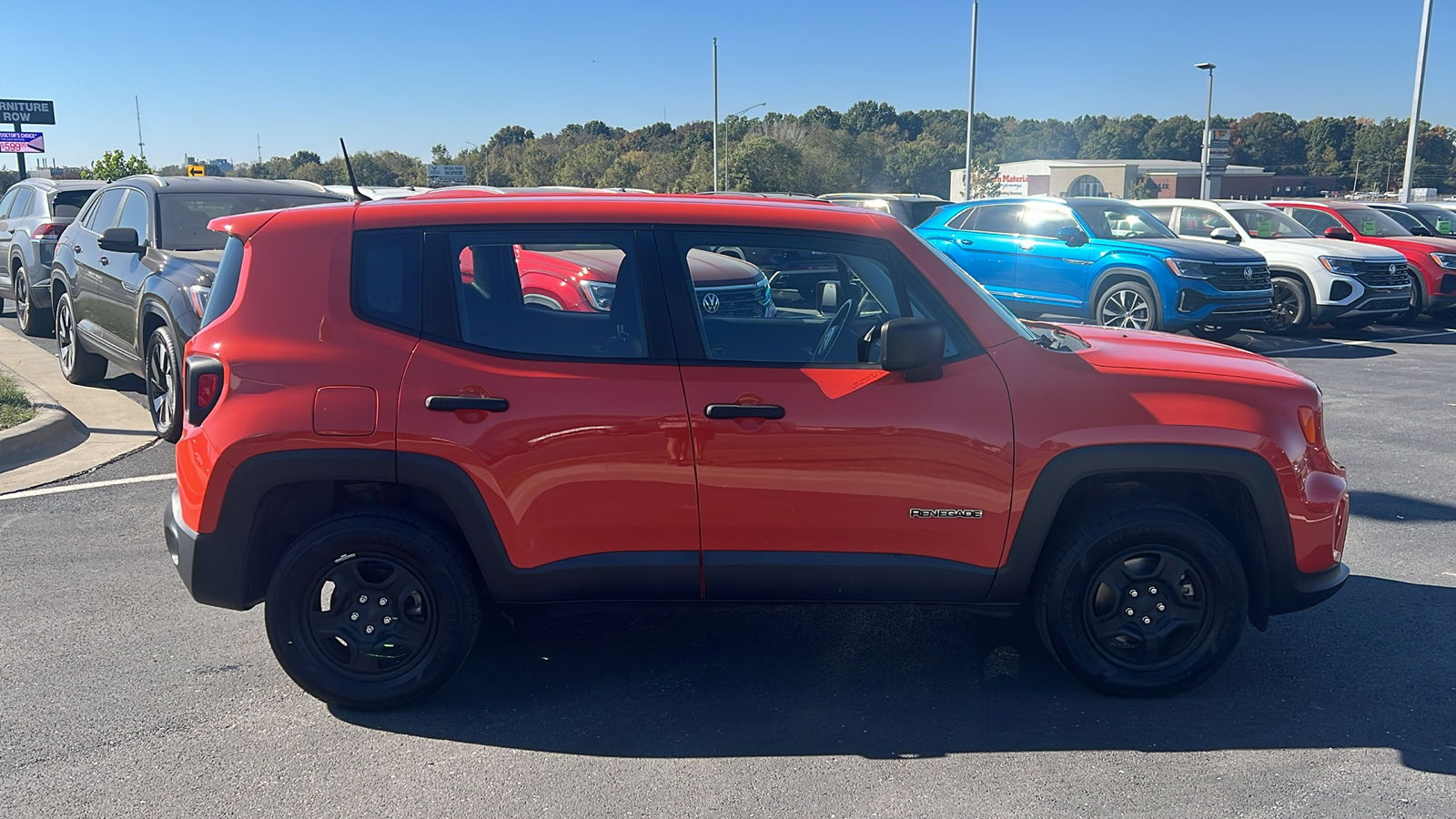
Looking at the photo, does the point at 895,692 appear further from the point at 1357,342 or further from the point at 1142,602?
the point at 1357,342

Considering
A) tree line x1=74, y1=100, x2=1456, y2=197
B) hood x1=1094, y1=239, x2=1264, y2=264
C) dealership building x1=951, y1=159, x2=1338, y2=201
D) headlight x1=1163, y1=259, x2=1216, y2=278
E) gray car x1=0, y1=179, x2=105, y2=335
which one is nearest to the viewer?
gray car x1=0, y1=179, x2=105, y2=335

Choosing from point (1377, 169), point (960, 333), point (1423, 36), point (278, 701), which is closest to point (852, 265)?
point (960, 333)

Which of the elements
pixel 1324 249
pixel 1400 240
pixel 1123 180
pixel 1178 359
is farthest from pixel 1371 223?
pixel 1123 180

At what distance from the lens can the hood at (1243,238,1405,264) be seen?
579 inches

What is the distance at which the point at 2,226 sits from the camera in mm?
13797

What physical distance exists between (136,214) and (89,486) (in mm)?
3033

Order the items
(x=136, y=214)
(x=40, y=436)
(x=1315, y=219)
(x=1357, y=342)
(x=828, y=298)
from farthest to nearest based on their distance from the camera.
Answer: (x=1315, y=219)
(x=1357, y=342)
(x=136, y=214)
(x=40, y=436)
(x=828, y=298)

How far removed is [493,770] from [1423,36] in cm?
Result: 2600

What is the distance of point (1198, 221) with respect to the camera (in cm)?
1584

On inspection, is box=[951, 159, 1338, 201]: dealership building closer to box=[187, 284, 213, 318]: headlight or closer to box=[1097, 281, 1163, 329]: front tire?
box=[1097, 281, 1163, 329]: front tire

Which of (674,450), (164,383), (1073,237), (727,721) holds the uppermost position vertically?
(1073,237)

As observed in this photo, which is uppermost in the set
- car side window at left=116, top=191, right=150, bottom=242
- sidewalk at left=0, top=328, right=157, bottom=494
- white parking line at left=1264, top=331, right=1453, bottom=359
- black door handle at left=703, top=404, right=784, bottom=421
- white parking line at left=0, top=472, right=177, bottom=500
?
car side window at left=116, top=191, right=150, bottom=242

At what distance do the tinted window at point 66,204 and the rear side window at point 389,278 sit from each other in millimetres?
10380

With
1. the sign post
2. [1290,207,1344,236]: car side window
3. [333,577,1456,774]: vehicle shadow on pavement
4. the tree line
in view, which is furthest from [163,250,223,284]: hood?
the sign post
